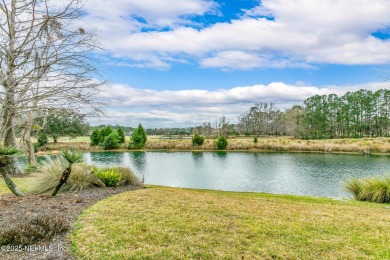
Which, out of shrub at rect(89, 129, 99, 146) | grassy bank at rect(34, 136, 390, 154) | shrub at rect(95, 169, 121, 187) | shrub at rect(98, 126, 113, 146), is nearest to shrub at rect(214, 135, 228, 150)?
grassy bank at rect(34, 136, 390, 154)

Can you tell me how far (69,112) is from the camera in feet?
16.4

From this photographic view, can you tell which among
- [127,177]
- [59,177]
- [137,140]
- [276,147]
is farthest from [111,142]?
[59,177]

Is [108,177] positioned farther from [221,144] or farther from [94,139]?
[94,139]

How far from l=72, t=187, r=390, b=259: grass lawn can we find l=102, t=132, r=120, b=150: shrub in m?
39.2

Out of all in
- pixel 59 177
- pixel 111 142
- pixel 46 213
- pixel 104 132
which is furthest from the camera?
pixel 104 132

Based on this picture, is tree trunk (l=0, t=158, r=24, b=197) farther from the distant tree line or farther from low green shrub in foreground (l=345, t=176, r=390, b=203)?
the distant tree line

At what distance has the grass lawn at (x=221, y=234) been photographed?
3.49 m

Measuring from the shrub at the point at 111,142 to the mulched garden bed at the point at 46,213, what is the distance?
121ft

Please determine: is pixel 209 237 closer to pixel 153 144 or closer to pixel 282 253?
pixel 282 253

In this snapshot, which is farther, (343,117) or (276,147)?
(343,117)

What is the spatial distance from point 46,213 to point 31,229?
3.07ft

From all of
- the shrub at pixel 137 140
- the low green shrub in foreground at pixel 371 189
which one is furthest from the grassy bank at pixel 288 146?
the low green shrub in foreground at pixel 371 189

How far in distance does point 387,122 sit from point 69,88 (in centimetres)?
6762

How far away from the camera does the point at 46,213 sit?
4586 mm
